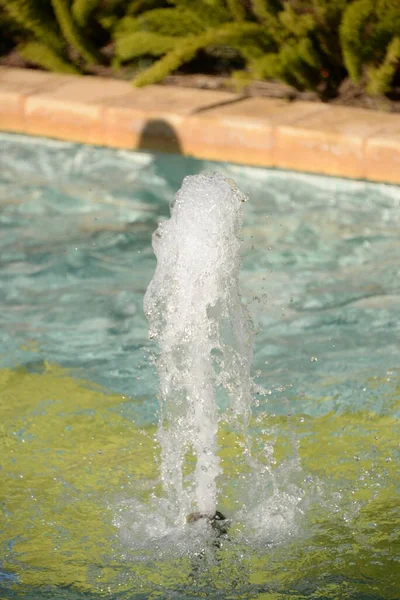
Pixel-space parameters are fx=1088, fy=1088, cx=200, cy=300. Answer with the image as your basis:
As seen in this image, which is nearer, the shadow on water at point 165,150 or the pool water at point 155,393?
the pool water at point 155,393

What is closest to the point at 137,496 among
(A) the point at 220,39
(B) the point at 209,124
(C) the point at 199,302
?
(C) the point at 199,302

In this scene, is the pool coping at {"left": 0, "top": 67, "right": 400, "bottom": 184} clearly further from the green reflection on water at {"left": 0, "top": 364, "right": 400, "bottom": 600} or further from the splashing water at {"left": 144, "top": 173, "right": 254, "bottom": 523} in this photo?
the splashing water at {"left": 144, "top": 173, "right": 254, "bottom": 523}

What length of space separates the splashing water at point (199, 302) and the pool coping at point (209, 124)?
9.77ft

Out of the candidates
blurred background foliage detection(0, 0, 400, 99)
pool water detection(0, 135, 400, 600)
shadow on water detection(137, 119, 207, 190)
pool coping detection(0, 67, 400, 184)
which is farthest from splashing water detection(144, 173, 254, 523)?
blurred background foliage detection(0, 0, 400, 99)

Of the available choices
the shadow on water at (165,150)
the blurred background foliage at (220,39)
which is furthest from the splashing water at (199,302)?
the blurred background foliage at (220,39)

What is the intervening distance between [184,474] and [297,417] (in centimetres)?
62

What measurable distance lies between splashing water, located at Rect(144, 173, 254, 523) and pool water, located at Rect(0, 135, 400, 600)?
24cm

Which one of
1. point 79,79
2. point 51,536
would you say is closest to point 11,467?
point 51,536

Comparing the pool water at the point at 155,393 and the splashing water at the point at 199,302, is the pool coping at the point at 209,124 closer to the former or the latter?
the pool water at the point at 155,393

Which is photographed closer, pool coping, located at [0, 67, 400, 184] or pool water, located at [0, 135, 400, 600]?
pool water, located at [0, 135, 400, 600]

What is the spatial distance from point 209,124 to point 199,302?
3.71 m

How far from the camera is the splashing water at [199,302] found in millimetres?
3098

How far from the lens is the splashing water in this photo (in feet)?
10.2

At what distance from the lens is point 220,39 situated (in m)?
6.85
